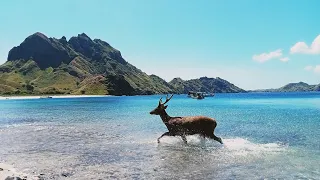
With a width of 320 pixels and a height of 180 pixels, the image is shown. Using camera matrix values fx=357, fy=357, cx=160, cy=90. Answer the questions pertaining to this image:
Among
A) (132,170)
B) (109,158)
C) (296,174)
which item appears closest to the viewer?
(296,174)

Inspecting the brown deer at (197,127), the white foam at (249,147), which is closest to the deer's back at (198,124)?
the brown deer at (197,127)

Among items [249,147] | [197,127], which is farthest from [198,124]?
[249,147]

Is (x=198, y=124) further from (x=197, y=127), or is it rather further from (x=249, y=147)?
(x=249, y=147)

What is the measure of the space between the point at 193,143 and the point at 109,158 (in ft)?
24.0

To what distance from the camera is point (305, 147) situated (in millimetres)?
23625

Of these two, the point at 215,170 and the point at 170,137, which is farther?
the point at 170,137

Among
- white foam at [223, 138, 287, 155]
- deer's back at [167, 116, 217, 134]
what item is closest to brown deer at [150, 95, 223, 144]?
deer's back at [167, 116, 217, 134]

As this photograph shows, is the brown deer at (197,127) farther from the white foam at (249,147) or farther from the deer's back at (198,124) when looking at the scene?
the white foam at (249,147)

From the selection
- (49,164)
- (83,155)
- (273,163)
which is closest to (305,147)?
(273,163)

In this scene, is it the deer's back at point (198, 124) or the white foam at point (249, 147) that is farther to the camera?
the deer's back at point (198, 124)

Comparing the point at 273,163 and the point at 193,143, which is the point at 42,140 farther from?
the point at 273,163

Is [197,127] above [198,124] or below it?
below

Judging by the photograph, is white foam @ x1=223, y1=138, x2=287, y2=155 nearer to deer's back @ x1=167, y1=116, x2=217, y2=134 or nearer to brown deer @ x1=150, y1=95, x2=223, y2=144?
brown deer @ x1=150, y1=95, x2=223, y2=144

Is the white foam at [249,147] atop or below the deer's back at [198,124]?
below
